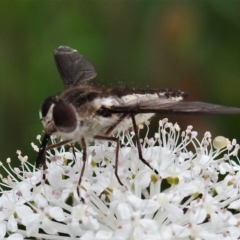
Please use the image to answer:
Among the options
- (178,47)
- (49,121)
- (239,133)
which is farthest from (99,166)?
(178,47)

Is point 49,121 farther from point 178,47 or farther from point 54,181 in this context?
point 178,47

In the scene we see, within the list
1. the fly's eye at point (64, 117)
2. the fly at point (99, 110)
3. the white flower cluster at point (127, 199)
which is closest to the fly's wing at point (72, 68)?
the white flower cluster at point (127, 199)

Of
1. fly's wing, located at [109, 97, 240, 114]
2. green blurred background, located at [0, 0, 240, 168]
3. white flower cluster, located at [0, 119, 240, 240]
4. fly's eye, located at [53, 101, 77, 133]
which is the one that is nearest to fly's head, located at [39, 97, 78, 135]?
fly's eye, located at [53, 101, 77, 133]

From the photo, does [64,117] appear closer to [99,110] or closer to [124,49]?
[99,110]

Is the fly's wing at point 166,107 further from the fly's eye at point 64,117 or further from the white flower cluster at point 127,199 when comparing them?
the white flower cluster at point 127,199

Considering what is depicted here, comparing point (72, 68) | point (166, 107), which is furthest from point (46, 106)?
point (72, 68)

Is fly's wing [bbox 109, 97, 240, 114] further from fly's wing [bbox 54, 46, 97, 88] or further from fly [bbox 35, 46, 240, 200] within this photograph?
fly's wing [bbox 54, 46, 97, 88]

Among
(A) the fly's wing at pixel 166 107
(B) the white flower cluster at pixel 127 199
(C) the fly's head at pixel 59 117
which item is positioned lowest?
(B) the white flower cluster at pixel 127 199

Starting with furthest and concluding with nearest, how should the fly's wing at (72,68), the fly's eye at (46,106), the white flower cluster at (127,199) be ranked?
the fly's wing at (72,68) → the fly's eye at (46,106) → the white flower cluster at (127,199)
